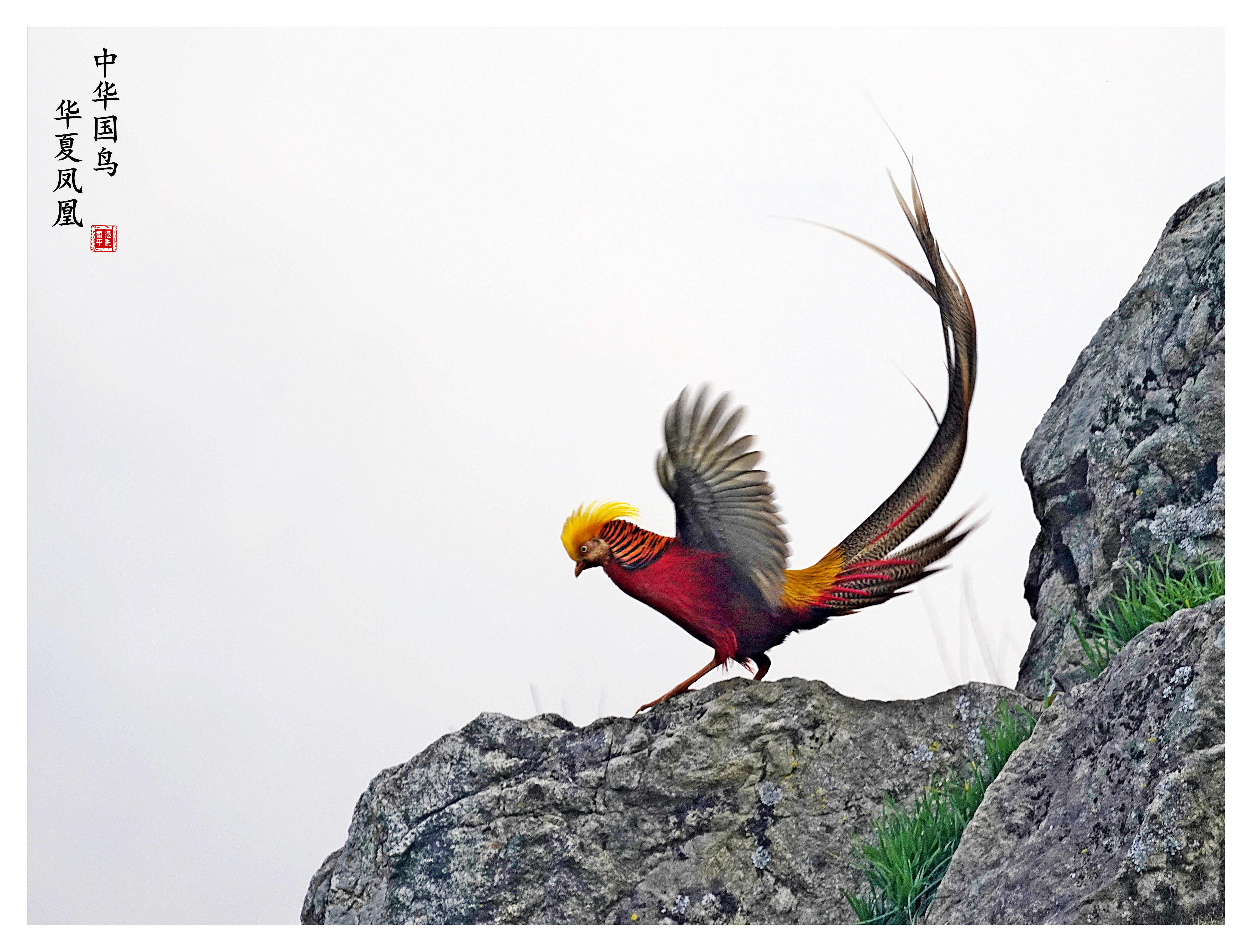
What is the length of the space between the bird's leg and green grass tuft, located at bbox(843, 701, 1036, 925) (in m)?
0.54

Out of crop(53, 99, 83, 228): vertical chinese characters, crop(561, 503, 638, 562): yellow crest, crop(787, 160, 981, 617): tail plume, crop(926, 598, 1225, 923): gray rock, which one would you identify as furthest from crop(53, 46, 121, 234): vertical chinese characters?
crop(926, 598, 1225, 923): gray rock

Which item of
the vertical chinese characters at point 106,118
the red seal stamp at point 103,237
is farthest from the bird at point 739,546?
the vertical chinese characters at point 106,118

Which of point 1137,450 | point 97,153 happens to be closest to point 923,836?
point 1137,450

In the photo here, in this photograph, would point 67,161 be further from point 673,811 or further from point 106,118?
point 673,811

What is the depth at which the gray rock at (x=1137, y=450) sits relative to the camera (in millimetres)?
2936

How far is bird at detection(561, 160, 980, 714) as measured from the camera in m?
3.09

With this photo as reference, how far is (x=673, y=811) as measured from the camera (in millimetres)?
2951

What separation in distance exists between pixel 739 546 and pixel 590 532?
39 cm

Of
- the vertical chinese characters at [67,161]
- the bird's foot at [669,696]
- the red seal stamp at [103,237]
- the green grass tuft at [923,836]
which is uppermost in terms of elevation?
the vertical chinese characters at [67,161]

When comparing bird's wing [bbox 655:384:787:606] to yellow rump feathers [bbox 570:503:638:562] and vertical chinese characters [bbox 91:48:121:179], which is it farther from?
vertical chinese characters [bbox 91:48:121:179]

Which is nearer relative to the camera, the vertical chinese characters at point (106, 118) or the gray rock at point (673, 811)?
the gray rock at point (673, 811)

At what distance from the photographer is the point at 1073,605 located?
3037 mm

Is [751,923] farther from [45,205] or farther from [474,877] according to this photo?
[45,205]

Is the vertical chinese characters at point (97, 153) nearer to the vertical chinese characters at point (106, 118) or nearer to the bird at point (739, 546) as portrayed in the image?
the vertical chinese characters at point (106, 118)
